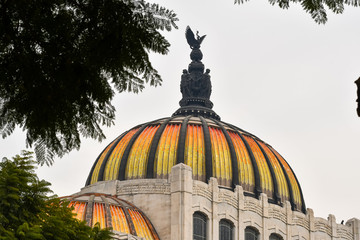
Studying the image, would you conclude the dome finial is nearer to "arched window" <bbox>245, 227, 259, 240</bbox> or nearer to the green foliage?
"arched window" <bbox>245, 227, 259, 240</bbox>

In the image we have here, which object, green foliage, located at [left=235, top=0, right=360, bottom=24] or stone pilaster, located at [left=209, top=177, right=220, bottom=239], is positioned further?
stone pilaster, located at [left=209, top=177, right=220, bottom=239]

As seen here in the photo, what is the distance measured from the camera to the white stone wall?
195ft

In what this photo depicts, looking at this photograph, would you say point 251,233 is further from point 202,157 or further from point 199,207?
point 202,157

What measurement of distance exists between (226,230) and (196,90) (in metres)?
22.6

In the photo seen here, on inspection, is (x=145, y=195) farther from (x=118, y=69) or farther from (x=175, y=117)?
(x=118, y=69)

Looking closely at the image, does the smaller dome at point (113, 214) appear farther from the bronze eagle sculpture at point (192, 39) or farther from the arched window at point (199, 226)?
the bronze eagle sculpture at point (192, 39)

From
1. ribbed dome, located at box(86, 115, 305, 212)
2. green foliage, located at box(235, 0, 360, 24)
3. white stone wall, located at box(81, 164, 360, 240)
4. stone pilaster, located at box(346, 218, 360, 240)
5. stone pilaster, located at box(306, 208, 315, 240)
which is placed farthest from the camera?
stone pilaster, located at box(346, 218, 360, 240)

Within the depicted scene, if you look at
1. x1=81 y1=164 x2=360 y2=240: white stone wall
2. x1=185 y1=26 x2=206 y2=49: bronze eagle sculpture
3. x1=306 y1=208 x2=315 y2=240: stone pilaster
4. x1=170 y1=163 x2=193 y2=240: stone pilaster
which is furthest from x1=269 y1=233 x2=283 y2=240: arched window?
x1=185 y1=26 x2=206 y2=49: bronze eagle sculpture

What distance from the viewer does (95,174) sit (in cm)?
6869

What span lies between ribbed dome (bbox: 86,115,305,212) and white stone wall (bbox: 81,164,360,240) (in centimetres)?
183

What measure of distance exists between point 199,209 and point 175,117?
14.3m

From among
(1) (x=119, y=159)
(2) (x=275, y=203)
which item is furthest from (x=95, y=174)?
(2) (x=275, y=203)

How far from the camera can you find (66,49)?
8711 mm

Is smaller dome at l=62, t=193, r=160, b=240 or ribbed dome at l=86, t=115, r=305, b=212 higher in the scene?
ribbed dome at l=86, t=115, r=305, b=212
